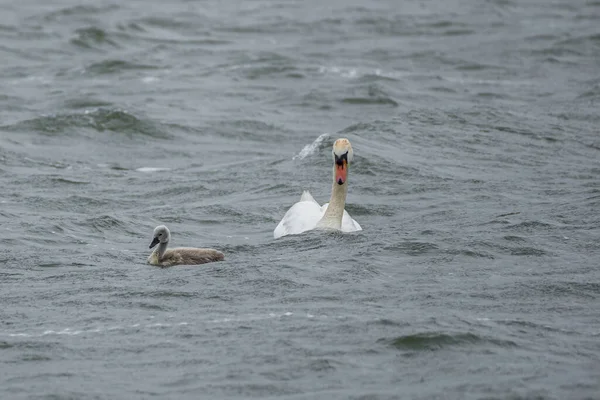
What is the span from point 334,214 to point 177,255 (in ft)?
7.85

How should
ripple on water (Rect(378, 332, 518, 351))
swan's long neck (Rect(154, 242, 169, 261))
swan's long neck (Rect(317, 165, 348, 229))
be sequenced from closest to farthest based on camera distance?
1. ripple on water (Rect(378, 332, 518, 351))
2. swan's long neck (Rect(154, 242, 169, 261))
3. swan's long neck (Rect(317, 165, 348, 229))

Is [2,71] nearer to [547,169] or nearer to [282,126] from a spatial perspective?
[282,126]

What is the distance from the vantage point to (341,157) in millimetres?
14758

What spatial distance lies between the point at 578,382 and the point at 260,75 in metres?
21.0

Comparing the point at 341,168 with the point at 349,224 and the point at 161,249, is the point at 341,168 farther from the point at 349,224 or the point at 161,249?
the point at 161,249

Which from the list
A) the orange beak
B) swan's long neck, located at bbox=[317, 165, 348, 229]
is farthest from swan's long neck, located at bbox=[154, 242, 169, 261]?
the orange beak

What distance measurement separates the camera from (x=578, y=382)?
8.89 metres

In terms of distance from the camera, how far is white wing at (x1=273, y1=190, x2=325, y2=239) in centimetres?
1448

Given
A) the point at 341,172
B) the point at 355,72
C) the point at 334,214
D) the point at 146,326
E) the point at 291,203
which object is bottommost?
the point at 355,72

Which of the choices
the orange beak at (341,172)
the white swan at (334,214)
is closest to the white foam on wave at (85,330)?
the white swan at (334,214)

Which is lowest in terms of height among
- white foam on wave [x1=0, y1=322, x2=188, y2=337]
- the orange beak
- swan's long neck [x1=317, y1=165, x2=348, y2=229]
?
swan's long neck [x1=317, y1=165, x2=348, y2=229]

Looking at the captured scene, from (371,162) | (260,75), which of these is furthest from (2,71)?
(371,162)

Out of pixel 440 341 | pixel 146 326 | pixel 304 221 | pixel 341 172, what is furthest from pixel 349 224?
pixel 440 341

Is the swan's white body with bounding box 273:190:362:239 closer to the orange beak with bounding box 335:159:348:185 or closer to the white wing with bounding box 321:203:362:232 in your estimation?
the white wing with bounding box 321:203:362:232
